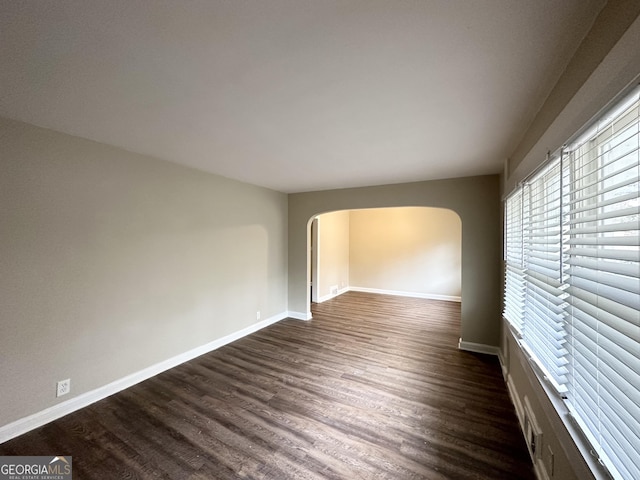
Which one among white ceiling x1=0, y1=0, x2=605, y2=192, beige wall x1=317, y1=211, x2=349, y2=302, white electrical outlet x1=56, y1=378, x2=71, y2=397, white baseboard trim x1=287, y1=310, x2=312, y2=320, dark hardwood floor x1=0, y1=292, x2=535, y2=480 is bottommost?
dark hardwood floor x1=0, y1=292, x2=535, y2=480

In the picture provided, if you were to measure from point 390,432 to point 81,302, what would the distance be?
2.86 metres

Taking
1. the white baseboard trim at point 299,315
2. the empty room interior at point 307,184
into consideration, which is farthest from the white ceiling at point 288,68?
the white baseboard trim at point 299,315

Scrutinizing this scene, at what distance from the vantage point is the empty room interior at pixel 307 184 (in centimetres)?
94

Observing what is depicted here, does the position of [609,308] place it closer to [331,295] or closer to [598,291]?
[598,291]

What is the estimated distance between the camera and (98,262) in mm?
2271

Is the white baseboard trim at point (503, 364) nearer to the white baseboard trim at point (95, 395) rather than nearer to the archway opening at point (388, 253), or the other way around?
the archway opening at point (388, 253)

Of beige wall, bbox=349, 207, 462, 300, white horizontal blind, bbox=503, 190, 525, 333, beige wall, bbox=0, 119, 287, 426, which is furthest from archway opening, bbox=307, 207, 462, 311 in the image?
white horizontal blind, bbox=503, 190, 525, 333

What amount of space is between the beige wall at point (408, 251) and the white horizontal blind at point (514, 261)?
3.64 meters

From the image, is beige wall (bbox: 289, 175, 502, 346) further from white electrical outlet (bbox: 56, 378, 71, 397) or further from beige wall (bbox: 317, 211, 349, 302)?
A: white electrical outlet (bbox: 56, 378, 71, 397)

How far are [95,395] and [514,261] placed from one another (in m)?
4.12

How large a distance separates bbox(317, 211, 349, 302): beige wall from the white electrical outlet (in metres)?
4.22

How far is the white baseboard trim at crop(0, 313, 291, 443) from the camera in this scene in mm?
1836

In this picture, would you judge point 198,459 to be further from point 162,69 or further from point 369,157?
point 369,157

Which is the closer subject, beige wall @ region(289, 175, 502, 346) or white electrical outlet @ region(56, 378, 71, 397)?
white electrical outlet @ region(56, 378, 71, 397)
